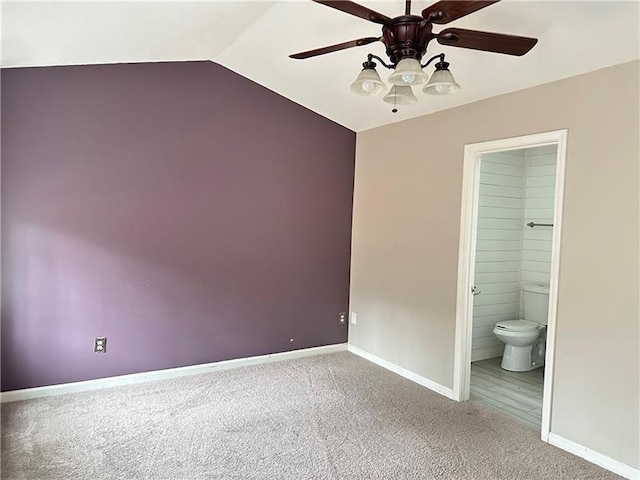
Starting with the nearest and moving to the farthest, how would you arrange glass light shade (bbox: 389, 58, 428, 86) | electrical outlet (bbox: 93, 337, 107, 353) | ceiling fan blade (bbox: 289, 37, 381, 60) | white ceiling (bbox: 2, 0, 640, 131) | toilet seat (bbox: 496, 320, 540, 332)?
glass light shade (bbox: 389, 58, 428, 86) < ceiling fan blade (bbox: 289, 37, 381, 60) < white ceiling (bbox: 2, 0, 640, 131) < electrical outlet (bbox: 93, 337, 107, 353) < toilet seat (bbox: 496, 320, 540, 332)

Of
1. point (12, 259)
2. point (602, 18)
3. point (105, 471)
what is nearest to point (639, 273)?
point (602, 18)

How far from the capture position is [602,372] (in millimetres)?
2496

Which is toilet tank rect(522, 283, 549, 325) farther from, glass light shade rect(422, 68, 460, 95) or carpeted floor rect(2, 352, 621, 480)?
glass light shade rect(422, 68, 460, 95)

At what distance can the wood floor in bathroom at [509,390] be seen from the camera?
320 cm

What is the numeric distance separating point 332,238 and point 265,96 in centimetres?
150

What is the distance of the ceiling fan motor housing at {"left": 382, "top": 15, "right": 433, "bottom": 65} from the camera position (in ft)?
5.93

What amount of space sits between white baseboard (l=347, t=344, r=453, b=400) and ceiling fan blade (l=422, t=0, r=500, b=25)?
2689mm

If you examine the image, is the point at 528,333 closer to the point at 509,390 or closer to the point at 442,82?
the point at 509,390

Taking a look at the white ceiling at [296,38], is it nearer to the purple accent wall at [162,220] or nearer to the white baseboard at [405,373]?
the purple accent wall at [162,220]

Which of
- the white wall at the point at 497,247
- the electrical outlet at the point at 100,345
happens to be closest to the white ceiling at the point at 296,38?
the white wall at the point at 497,247

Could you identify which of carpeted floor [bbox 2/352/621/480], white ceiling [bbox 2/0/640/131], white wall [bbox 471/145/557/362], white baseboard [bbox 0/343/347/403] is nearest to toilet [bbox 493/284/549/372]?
white wall [bbox 471/145/557/362]

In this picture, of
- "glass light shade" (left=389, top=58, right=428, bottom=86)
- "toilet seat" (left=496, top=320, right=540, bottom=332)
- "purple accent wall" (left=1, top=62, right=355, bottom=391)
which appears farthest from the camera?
"toilet seat" (left=496, top=320, right=540, bottom=332)

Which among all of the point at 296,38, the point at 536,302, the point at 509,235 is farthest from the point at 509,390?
the point at 296,38

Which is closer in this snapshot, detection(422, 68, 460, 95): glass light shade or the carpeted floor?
detection(422, 68, 460, 95): glass light shade
